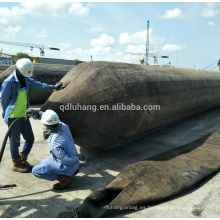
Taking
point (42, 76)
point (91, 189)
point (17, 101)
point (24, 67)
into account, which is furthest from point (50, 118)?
point (42, 76)

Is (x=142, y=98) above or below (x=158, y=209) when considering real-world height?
above

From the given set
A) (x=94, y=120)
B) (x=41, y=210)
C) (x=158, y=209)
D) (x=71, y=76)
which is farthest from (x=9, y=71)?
(x=158, y=209)

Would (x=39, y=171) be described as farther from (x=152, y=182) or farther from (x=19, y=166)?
(x=152, y=182)

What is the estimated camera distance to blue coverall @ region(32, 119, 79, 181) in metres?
3.31

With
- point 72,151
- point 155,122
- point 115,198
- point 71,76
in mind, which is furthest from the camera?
point 155,122

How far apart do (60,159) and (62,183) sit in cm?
39

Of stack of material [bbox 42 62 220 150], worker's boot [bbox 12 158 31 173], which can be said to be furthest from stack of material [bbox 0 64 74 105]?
worker's boot [bbox 12 158 31 173]

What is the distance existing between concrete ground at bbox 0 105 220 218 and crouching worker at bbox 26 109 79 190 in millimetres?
179

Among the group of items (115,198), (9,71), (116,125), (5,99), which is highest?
(9,71)

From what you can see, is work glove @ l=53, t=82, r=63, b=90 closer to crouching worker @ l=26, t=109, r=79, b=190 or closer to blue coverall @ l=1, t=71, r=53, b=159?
blue coverall @ l=1, t=71, r=53, b=159

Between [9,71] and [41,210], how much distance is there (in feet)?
26.4

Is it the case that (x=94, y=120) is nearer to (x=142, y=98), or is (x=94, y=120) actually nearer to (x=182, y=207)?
(x=142, y=98)

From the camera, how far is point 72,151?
3498mm

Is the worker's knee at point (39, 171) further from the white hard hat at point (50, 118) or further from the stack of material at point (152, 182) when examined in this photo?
the stack of material at point (152, 182)
